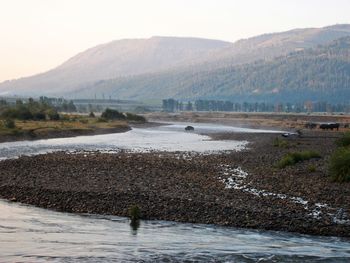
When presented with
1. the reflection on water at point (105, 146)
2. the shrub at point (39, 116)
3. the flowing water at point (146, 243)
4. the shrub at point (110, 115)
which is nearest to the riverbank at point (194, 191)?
the flowing water at point (146, 243)

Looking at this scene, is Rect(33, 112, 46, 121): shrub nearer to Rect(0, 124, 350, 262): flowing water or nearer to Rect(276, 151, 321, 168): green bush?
Rect(276, 151, 321, 168): green bush

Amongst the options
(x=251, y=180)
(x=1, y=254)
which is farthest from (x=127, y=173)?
(x=1, y=254)

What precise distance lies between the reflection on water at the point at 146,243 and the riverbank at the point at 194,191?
1.38 metres

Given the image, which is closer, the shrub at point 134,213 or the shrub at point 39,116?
the shrub at point 134,213

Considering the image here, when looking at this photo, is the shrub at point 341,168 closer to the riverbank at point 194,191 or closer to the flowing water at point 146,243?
the riverbank at point 194,191

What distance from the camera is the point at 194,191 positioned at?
30969 millimetres

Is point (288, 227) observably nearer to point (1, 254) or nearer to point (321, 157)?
point (1, 254)

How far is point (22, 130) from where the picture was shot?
86.8 m

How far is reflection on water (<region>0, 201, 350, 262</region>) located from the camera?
19.8m

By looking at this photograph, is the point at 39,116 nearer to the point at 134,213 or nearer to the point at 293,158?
the point at 293,158

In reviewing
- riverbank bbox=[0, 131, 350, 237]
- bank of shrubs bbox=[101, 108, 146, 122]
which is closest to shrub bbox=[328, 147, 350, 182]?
riverbank bbox=[0, 131, 350, 237]

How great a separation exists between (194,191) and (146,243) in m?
9.66

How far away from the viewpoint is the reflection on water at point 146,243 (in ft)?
64.9

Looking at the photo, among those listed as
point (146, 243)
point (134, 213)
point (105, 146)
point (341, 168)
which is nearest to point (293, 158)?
point (341, 168)
